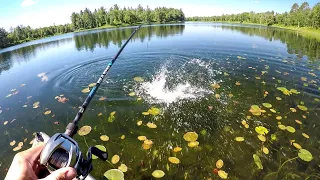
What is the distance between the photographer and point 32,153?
79.8 inches

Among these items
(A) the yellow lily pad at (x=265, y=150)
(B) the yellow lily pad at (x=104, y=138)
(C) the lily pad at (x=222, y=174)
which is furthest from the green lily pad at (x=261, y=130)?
(B) the yellow lily pad at (x=104, y=138)

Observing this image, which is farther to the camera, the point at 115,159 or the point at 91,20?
the point at 91,20

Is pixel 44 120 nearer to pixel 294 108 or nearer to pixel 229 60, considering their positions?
pixel 294 108

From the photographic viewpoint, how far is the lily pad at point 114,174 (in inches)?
208

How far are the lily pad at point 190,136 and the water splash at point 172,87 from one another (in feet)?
8.64

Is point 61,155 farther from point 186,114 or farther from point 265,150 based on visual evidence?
point 186,114

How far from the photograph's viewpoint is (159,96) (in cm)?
1020

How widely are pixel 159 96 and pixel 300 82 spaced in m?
9.29

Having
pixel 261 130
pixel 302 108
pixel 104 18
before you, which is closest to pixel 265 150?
pixel 261 130

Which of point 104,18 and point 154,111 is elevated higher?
point 104,18

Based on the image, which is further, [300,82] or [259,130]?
[300,82]

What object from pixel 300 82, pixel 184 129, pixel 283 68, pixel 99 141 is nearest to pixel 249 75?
pixel 300 82

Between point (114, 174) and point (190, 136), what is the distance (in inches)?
120

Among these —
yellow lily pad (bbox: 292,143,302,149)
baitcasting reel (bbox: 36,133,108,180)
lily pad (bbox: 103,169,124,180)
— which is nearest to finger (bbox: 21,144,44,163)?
baitcasting reel (bbox: 36,133,108,180)
